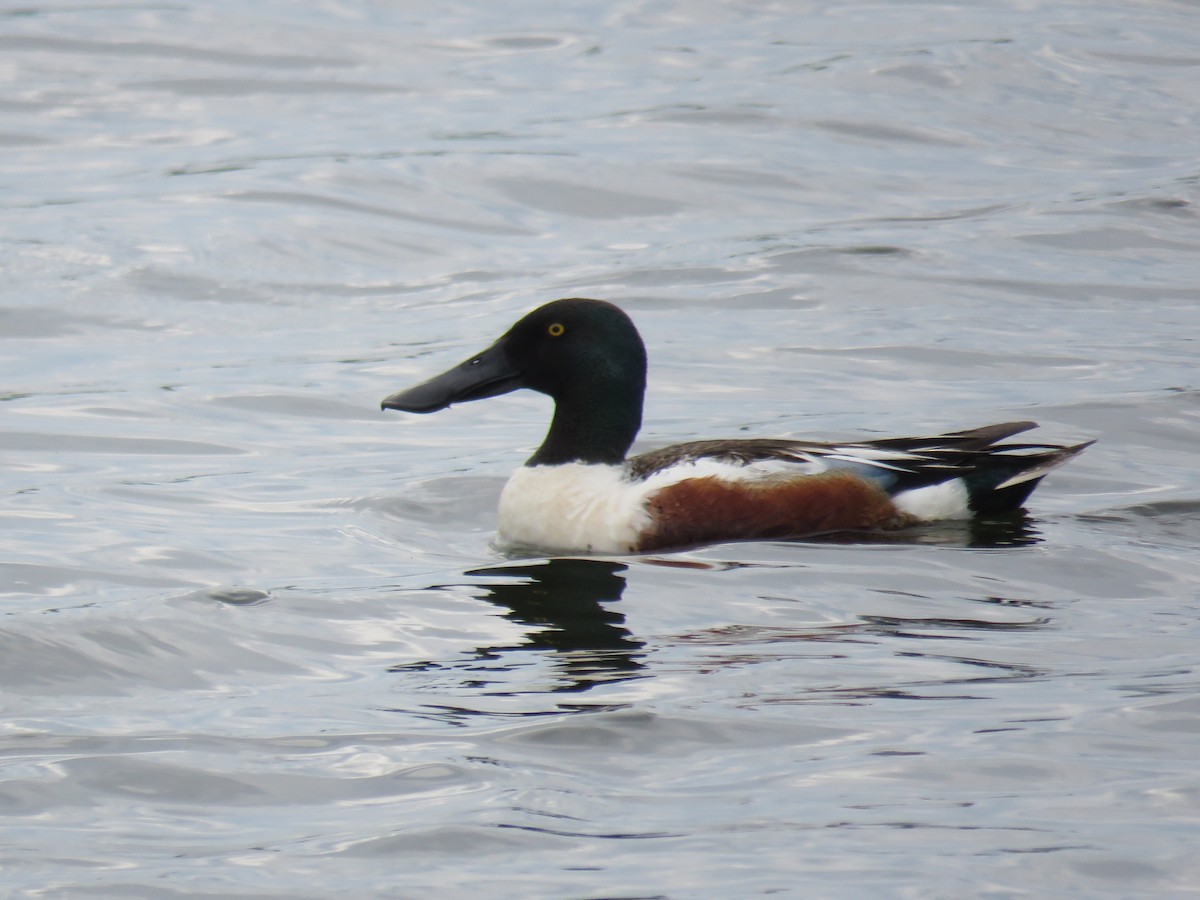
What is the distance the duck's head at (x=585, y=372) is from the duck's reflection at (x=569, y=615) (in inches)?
27.7

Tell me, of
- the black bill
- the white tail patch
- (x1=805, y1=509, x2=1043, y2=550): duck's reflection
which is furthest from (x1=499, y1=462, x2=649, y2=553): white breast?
the white tail patch

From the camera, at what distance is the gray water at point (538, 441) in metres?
4.72

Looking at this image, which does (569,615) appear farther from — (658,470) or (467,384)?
(467,384)

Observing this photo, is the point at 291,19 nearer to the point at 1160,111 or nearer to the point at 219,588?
the point at 1160,111

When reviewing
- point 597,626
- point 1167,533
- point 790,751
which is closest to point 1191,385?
point 1167,533

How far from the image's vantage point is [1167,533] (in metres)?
7.80

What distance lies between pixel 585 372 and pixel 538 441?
1757 millimetres

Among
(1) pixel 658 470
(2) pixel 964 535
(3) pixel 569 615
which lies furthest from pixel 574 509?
(2) pixel 964 535

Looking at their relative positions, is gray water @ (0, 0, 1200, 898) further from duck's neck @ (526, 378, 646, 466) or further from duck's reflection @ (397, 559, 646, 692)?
duck's neck @ (526, 378, 646, 466)

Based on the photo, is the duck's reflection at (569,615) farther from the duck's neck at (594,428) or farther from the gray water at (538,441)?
the duck's neck at (594,428)

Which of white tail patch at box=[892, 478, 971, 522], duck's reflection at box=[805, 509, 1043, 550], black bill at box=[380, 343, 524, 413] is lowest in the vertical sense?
duck's reflection at box=[805, 509, 1043, 550]

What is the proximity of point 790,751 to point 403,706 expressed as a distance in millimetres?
1139

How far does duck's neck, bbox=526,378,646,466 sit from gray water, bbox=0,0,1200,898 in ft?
1.85

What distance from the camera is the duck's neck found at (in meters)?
8.22
